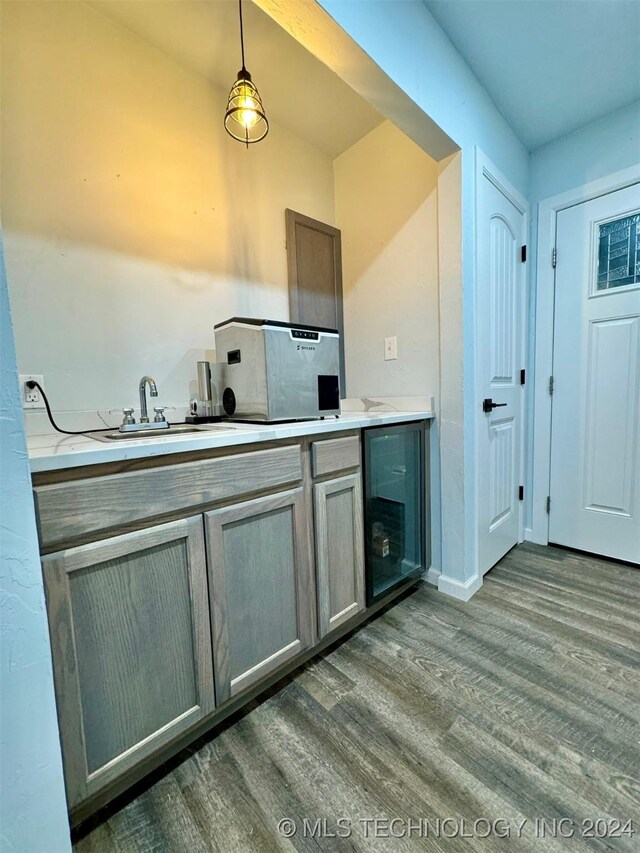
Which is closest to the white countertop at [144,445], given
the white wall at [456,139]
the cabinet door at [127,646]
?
the cabinet door at [127,646]

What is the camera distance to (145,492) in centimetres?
83

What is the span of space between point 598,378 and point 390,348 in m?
1.17

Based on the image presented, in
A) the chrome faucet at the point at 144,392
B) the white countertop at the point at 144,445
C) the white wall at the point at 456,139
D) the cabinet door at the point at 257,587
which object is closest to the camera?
the white countertop at the point at 144,445

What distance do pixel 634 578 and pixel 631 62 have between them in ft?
7.73

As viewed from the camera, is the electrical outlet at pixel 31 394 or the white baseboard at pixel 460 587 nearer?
the electrical outlet at pixel 31 394

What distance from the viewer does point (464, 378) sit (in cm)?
158

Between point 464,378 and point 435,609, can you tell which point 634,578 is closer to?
point 435,609

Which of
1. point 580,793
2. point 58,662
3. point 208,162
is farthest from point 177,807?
point 208,162

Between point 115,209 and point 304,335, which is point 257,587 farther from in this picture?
point 115,209

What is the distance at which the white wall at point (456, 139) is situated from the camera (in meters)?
1.15

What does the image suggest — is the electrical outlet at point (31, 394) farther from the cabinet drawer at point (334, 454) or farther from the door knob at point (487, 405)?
the door knob at point (487, 405)

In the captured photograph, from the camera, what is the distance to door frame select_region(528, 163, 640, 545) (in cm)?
201

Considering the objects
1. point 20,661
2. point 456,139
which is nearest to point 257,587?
point 20,661

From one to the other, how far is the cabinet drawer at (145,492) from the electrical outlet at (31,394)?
66 cm
